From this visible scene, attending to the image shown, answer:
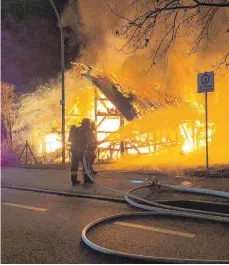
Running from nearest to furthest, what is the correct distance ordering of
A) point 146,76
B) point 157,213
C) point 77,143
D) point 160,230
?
point 160,230 < point 157,213 < point 77,143 < point 146,76

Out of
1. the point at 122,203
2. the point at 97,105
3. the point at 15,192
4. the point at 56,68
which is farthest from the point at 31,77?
the point at 122,203

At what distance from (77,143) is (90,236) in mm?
4184

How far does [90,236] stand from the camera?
5.00m

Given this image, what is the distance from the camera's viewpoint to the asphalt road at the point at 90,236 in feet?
14.1

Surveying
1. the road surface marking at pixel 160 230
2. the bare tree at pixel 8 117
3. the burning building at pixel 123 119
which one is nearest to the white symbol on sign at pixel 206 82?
the road surface marking at pixel 160 230

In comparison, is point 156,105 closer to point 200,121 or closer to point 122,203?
point 200,121

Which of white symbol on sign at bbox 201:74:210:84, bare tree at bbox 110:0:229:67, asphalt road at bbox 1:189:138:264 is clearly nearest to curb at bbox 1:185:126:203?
asphalt road at bbox 1:189:138:264

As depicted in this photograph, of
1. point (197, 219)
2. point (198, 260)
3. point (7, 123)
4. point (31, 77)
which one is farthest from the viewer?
point (31, 77)

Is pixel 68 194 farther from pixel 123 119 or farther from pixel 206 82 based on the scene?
pixel 123 119

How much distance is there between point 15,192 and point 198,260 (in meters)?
5.88

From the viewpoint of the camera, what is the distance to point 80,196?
7812mm

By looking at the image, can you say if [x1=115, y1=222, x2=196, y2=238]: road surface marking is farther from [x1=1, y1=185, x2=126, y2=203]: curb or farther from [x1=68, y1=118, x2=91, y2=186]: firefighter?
[x1=68, y1=118, x2=91, y2=186]: firefighter

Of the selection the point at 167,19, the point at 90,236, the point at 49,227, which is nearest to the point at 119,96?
the point at 167,19

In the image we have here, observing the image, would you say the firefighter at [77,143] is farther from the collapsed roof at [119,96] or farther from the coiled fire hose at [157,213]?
the collapsed roof at [119,96]
